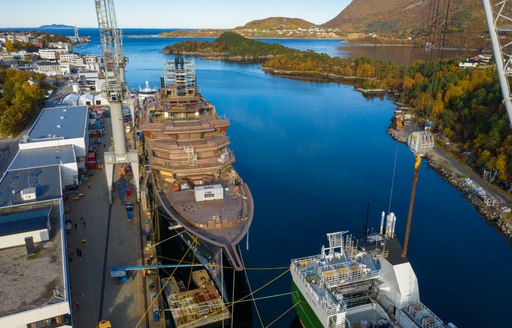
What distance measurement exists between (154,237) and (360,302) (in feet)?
46.0

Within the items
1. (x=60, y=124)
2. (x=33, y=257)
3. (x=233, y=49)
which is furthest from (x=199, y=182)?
(x=233, y=49)

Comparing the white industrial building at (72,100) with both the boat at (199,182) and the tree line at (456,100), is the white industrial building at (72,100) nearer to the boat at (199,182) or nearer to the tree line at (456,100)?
the tree line at (456,100)

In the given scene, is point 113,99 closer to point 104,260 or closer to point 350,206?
point 104,260

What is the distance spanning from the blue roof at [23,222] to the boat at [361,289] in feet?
47.2

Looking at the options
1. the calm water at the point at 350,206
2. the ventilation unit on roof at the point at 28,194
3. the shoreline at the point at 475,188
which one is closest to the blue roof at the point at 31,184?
the ventilation unit on roof at the point at 28,194

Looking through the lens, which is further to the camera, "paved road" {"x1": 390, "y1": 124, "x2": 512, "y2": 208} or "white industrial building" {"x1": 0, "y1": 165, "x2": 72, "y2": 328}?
"paved road" {"x1": 390, "y1": 124, "x2": 512, "y2": 208}

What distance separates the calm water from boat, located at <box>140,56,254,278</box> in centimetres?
480

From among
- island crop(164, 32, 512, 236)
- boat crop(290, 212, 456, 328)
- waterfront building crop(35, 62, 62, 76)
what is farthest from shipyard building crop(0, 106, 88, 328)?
waterfront building crop(35, 62, 62, 76)

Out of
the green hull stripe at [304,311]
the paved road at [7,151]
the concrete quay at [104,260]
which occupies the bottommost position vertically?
the green hull stripe at [304,311]

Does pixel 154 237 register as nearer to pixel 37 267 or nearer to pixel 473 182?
pixel 37 267

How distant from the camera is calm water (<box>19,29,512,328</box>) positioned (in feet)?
77.3

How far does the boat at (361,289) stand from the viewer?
1797 centimetres

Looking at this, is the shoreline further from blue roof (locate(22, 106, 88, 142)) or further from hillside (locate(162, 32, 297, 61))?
hillside (locate(162, 32, 297, 61))

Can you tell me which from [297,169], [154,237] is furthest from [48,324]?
[297,169]
